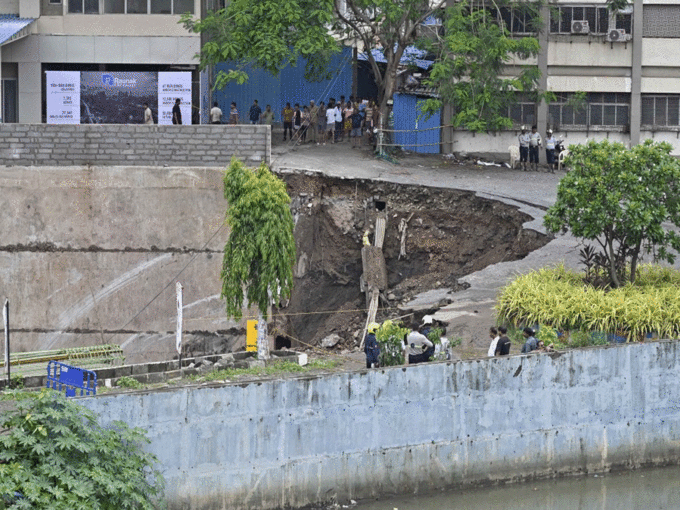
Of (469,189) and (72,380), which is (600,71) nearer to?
(469,189)

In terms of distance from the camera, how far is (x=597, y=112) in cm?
3241

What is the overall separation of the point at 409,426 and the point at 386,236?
1006 cm

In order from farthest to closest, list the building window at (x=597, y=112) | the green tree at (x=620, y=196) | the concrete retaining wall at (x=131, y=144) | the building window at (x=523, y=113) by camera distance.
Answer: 1. the building window at (x=597, y=112)
2. the building window at (x=523, y=113)
3. the concrete retaining wall at (x=131, y=144)
4. the green tree at (x=620, y=196)

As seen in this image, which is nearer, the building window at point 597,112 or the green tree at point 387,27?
the green tree at point 387,27

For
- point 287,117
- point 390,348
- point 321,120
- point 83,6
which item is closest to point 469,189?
point 321,120

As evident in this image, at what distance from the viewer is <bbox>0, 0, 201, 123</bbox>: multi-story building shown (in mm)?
31266

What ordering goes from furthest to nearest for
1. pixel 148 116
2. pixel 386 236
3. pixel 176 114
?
pixel 176 114 < pixel 148 116 < pixel 386 236

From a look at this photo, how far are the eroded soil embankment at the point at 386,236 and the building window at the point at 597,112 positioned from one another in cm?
684

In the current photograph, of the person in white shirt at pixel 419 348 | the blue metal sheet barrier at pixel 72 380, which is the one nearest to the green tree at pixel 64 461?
the blue metal sheet barrier at pixel 72 380

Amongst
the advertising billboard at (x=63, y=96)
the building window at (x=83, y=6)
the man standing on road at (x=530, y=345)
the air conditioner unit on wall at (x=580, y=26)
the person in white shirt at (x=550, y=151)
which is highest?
the building window at (x=83, y=6)

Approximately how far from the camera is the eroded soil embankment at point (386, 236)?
25875mm

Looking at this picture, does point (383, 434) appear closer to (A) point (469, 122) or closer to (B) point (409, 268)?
(B) point (409, 268)

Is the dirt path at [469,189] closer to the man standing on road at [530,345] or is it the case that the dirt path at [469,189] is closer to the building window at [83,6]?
the man standing on road at [530,345]

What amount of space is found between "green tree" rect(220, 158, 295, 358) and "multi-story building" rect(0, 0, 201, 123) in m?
12.8
